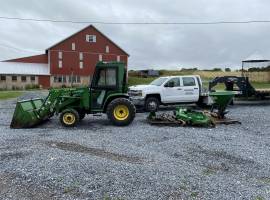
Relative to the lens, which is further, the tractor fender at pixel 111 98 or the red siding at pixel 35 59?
the red siding at pixel 35 59

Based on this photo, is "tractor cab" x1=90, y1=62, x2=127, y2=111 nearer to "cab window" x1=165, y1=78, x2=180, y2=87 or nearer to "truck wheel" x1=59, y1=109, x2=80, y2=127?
"truck wheel" x1=59, y1=109, x2=80, y2=127

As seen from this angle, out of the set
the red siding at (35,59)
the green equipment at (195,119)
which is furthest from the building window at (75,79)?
the green equipment at (195,119)

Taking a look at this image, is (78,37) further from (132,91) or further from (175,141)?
(175,141)

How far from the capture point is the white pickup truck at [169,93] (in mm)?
17906

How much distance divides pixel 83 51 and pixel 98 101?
46.3 m

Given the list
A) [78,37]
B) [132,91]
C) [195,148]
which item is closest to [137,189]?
[195,148]

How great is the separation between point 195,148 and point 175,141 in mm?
951

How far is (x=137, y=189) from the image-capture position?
19.3 ft

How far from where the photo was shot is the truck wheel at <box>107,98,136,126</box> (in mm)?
12820

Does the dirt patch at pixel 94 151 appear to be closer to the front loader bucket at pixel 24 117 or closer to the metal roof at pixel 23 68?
the front loader bucket at pixel 24 117

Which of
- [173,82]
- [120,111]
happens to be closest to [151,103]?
[173,82]

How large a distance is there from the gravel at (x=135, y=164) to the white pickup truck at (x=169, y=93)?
5.85 metres

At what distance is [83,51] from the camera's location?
190 ft

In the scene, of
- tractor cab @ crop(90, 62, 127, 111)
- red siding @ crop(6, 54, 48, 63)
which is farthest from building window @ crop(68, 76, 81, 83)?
tractor cab @ crop(90, 62, 127, 111)
